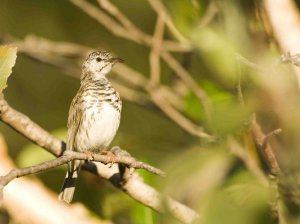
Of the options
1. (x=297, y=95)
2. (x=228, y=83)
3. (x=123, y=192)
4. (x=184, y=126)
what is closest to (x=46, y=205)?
(x=123, y=192)

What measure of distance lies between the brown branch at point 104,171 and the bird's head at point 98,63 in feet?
3.30

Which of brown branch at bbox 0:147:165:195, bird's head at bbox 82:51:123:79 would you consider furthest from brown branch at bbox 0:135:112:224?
brown branch at bbox 0:147:165:195

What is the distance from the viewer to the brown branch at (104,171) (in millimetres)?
4152

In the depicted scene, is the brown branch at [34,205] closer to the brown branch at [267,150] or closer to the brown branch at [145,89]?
the brown branch at [145,89]

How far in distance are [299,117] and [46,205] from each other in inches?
80.6

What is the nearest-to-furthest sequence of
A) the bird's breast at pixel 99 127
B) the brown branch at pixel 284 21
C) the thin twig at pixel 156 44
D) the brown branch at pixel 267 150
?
the brown branch at pixel 267 150, the brown branch at pixel 284 21, the bird's breast at pixel 99 127, the thin twig at pixel 156 44

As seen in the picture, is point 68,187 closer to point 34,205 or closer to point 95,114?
point 34,205

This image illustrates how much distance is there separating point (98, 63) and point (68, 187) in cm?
112

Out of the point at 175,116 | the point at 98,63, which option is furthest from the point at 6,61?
the point at 175,116

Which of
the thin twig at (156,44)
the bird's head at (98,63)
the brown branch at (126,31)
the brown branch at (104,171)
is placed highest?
the brown branch at (126,31)

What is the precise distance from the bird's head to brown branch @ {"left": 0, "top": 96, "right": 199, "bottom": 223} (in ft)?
3.30

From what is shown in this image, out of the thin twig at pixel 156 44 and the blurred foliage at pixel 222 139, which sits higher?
the thin twig at pixel 156 44

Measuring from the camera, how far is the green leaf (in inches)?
123

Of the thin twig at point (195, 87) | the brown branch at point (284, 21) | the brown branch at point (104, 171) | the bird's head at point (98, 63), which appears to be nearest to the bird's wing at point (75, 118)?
the bird's head at point (98, 63)
